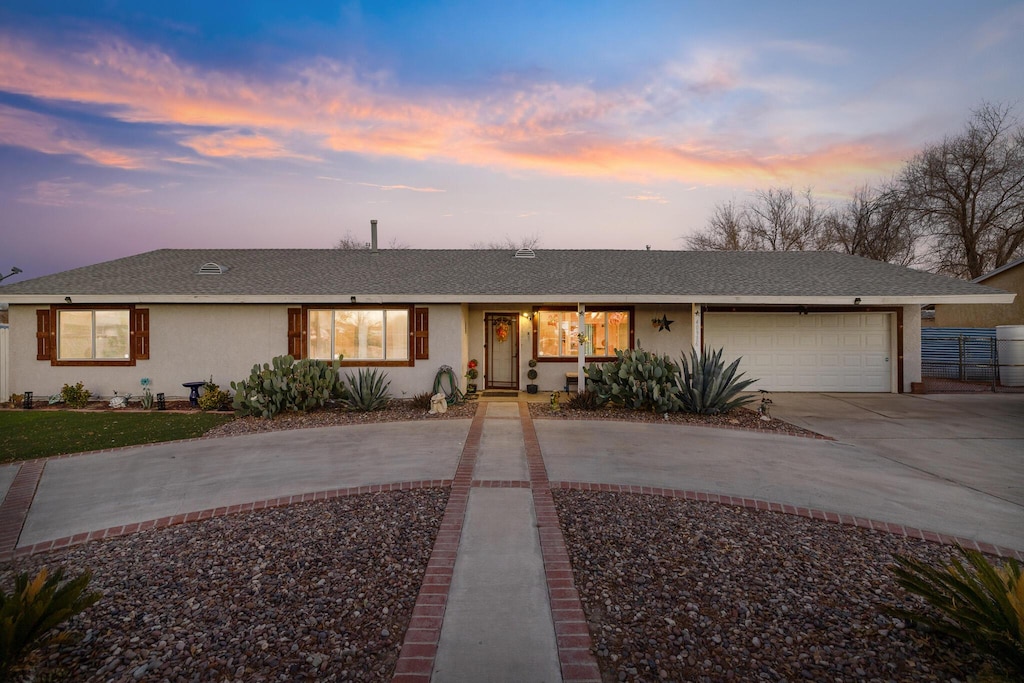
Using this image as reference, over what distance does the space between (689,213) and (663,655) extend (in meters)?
29.9

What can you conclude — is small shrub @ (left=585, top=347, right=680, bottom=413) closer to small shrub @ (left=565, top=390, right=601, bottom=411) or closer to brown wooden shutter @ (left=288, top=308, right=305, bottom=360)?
small shrub @ (left=565, top=390, right=601, bottom=411)

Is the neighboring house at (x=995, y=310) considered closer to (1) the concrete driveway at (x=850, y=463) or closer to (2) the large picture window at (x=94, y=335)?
(1) the concrete driveway at (x=850, y=463)

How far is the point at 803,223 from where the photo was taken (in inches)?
1177

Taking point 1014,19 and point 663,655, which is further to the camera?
point 1014,19

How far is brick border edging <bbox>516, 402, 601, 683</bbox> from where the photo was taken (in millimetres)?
2453

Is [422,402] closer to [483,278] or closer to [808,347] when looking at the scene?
[483,278]

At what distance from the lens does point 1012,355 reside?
13.9 m

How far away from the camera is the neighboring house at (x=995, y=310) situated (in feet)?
51.9

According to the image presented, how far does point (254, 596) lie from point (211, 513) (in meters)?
1.83

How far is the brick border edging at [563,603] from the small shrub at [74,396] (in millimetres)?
11647

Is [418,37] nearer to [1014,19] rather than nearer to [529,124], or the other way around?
[529,124]

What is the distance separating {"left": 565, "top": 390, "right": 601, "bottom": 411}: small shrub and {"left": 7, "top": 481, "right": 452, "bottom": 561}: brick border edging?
5.22m

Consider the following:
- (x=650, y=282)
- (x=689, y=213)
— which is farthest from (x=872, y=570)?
(x=689, y=213)

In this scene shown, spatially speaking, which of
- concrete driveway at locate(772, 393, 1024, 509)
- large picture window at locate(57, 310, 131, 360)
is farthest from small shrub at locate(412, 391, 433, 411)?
concrete driveway at locate(772, 393, 1024, 509)
